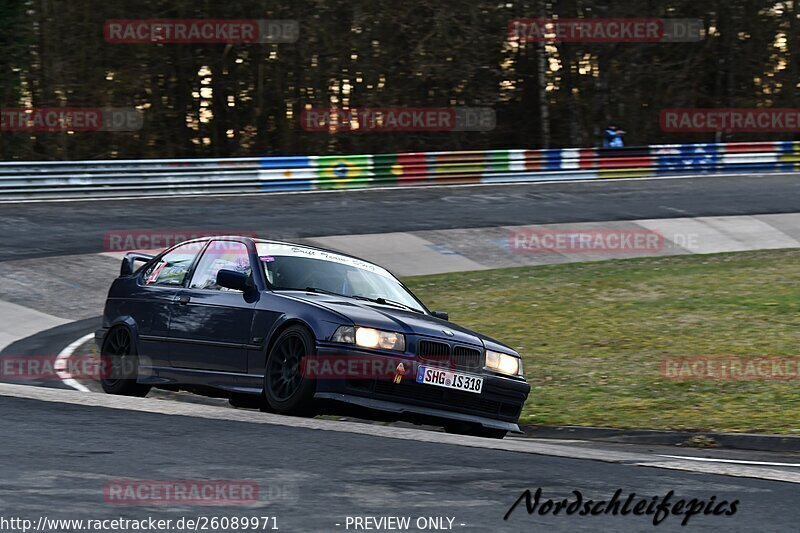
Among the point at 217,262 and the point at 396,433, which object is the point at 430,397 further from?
the point at 217,262

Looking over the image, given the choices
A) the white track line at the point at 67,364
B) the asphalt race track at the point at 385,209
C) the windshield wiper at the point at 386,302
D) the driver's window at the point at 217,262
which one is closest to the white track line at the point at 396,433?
the driver's window at the point at 217,262

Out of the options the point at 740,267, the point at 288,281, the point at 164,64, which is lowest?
the point at 740,267

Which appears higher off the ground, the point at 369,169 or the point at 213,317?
the point at 369,169

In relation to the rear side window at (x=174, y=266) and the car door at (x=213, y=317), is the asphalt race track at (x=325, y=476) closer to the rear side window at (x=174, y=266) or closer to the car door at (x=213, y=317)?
the car door at (x=213, y=317)

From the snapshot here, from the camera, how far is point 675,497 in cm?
561

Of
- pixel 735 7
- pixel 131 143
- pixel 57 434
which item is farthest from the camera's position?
pixel 735 7

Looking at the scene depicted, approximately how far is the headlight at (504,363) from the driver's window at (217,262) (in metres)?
1.92

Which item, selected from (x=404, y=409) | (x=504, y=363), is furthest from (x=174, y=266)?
(x=504, y=363)

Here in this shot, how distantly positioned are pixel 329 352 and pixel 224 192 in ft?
69.3

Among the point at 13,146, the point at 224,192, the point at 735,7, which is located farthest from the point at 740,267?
the point at 735,7

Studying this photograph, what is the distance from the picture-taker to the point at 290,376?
27.0ft

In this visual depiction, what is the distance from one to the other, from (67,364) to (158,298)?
10.6ft

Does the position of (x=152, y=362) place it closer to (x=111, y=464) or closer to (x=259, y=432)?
(x=259, y=432)

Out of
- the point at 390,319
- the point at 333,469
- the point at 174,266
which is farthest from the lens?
the point at 174,266
